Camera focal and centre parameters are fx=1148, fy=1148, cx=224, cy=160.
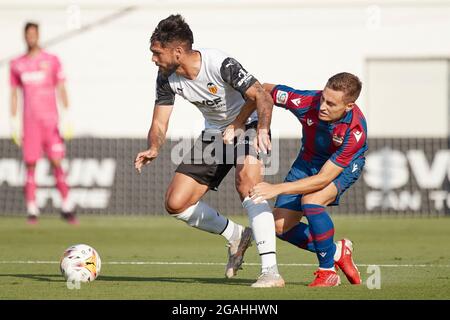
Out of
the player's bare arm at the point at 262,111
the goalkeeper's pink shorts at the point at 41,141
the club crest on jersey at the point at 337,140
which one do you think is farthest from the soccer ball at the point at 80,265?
the goalkeeper's pink shorts at the point at 41,141

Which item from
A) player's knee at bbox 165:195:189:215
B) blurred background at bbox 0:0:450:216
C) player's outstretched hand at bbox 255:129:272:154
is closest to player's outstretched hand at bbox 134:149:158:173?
player's knee at bbox 165:195:189:215

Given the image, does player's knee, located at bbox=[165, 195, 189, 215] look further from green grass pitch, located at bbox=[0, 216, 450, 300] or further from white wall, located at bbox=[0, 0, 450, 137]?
white wall, located at bbox=[0, 0, 450, 137]

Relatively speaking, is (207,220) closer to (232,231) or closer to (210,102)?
(232,231)

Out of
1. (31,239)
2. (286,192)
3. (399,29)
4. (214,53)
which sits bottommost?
(31,239)

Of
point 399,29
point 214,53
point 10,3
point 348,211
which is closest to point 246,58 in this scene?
point 399,29

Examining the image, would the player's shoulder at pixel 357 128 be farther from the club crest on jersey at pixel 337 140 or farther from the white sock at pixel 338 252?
the white sock at pixel 338 252

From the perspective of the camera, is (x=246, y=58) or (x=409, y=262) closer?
(x=409, y=262)

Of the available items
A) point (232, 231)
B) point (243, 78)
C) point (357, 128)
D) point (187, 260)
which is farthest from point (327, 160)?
point (187, 260)

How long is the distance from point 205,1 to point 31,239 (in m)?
10.3

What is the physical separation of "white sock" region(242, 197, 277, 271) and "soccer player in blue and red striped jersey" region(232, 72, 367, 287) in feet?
0.66
